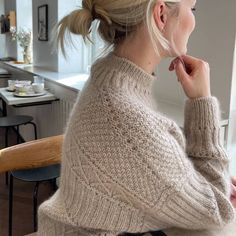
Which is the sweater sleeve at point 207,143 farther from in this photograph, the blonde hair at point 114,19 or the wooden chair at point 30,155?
the wooden chair at point 30,155

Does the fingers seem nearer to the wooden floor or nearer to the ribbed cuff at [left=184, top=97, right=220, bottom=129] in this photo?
the ribbed cuff at [left=184, top=97, right=220, bottom=129]

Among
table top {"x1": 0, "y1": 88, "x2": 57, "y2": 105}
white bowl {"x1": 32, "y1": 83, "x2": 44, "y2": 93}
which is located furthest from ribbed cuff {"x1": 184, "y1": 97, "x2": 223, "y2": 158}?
white bowl {"x1": 32, "y1": 83, "x2": 44, "y2": 93}

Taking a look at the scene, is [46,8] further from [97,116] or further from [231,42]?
[97,116]

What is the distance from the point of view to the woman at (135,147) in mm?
613

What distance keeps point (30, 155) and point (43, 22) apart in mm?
2315

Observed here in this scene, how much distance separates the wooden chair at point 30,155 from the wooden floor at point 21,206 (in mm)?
1181

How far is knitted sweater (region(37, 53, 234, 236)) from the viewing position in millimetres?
611

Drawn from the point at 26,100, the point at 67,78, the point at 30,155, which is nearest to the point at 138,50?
the point at 30,155

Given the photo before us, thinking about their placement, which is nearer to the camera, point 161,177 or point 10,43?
point 161,177

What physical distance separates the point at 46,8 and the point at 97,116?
260cm

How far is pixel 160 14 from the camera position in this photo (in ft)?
2.21

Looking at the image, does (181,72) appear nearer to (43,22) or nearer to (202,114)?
(202,114)

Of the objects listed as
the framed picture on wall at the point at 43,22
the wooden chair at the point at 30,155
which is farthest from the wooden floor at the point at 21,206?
the framed picture on wall at the point at 43,22

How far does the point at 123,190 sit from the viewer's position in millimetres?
619
